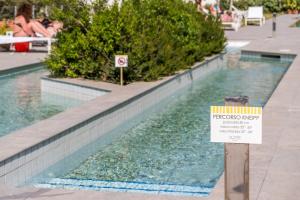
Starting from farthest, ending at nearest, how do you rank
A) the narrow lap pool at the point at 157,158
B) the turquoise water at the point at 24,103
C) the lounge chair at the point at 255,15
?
the lounge chair at the point at 255,15
the turquoise water at the point at 24,103
the narrow lap pool at the point at 157,158

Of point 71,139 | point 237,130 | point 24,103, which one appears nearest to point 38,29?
point 24,103

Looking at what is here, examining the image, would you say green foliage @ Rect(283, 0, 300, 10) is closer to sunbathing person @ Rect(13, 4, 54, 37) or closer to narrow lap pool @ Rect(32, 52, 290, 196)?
sunbathing person @ Rect(13, 4, 54, 37)

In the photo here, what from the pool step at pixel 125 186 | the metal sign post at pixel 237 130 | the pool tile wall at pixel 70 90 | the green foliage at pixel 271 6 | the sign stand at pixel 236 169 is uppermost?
the green foliage at pixel 271 6

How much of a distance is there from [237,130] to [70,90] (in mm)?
8441

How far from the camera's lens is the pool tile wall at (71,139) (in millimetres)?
6938

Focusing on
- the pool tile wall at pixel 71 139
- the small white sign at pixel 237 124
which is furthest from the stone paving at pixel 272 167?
the small white sign at pixel 237 124

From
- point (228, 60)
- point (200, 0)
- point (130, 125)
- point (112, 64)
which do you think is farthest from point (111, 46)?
point (200, 0)

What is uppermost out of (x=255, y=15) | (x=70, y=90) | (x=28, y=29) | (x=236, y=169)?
(x=255, y=15)

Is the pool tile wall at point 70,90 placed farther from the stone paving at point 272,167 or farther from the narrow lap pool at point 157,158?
the stone paving at point 272,167

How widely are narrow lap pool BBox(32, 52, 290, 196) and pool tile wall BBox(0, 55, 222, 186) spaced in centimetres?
11

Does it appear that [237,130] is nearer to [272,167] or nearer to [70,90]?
[272,167]

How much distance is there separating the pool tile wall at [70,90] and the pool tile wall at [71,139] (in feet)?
3.51

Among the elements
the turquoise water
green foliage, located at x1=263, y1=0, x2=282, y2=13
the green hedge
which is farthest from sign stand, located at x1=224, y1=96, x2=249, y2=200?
green foliage, located at x1=263, y1=0, x2=282, y2=13

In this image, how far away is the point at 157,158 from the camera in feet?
27.2
